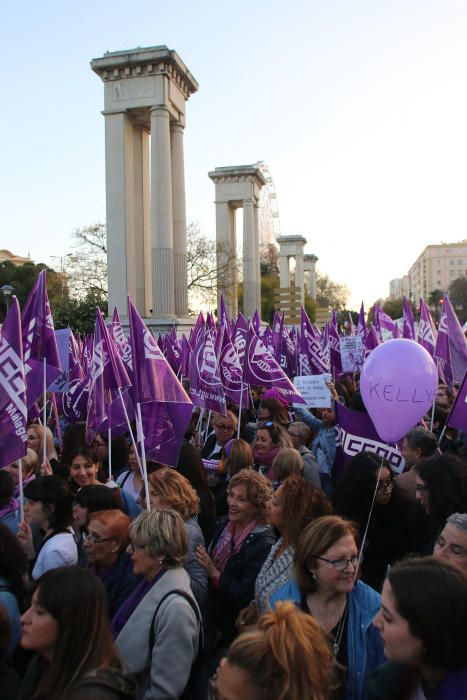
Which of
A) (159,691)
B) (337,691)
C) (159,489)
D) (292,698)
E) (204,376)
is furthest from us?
(204,376)

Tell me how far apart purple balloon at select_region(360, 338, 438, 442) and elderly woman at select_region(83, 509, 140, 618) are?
86.3 inches

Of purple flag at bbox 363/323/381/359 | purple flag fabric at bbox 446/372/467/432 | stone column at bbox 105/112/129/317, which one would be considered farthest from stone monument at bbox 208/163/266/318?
purple flag fabric at bbox 446/372/467/432

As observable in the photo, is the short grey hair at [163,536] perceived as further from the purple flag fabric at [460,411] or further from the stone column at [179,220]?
the stone column at [179,220]

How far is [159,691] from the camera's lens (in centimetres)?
276

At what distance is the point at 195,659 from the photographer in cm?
306

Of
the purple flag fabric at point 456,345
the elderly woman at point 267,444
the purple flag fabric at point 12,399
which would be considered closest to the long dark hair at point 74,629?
the purple flag fabric at point 12,399

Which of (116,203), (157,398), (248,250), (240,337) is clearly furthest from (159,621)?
(248,250)

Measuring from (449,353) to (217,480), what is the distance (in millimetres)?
3909

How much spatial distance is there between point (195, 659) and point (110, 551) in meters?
0.80

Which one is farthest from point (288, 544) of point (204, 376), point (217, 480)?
point (204, 376)

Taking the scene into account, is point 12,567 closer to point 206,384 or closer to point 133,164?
point 206,384

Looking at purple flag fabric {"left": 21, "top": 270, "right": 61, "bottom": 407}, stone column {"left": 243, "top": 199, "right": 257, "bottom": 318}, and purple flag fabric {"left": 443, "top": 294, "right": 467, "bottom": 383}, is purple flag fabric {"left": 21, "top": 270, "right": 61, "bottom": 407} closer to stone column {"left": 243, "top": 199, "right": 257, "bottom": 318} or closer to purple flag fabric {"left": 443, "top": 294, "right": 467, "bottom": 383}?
purple flag fabric {"left": 443, "top": 294, "right": 467, "bottom": 383}

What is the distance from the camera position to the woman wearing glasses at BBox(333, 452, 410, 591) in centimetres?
384

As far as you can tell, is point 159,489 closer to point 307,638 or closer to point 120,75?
point 307,638
